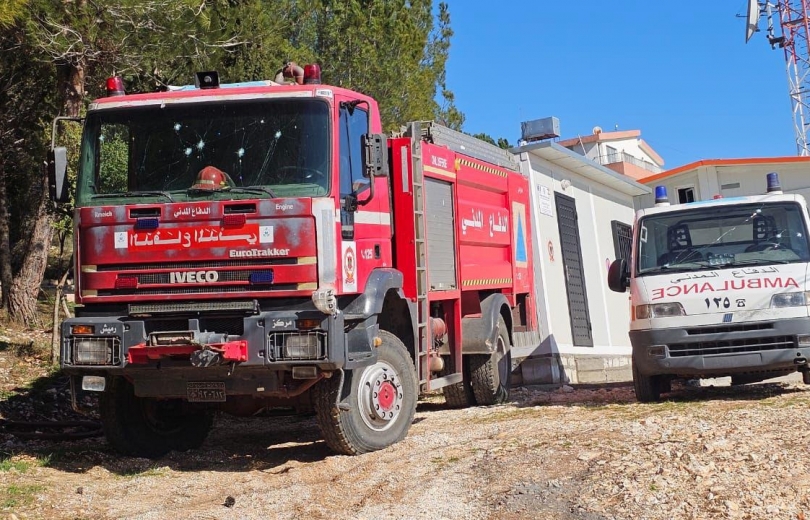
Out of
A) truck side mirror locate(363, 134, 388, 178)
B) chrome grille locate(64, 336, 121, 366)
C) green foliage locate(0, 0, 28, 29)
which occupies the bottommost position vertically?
chrome grille locate(64, 336, 121, 366)

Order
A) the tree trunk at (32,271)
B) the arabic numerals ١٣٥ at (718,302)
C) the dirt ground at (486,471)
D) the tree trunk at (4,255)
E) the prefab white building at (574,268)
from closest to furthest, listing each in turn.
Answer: the dirt ground at (486,471) → the arabic numerals ١٣٥ at (718,302) → the tree trunk at (32,271) → the prefab white building at (574,268) → the tree trunk at (4,255)

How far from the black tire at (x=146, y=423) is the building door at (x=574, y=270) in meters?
9.67

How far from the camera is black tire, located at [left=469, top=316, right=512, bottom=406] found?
11.2 m

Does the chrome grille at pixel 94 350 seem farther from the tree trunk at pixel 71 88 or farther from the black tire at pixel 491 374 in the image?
the tree trunk at pixel 71 88

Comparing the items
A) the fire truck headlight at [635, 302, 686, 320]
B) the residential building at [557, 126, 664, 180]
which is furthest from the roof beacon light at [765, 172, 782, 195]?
the residential building at [557, 126, 664, 180]

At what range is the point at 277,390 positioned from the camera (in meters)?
7.60

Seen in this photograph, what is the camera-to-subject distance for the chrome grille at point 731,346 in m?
9.30

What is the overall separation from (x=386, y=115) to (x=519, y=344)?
9.07 meters

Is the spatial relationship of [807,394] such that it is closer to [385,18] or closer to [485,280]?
[485,280]

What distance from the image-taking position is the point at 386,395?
8.23m

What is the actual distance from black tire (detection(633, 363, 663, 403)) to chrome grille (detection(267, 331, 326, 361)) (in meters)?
4.04

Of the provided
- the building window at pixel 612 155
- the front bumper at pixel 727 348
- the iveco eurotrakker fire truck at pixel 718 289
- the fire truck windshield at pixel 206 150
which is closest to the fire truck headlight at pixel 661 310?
the iveco eurotrakker fire truck at pixel 718 289

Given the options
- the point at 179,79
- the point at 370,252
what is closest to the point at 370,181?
the point at 370,252

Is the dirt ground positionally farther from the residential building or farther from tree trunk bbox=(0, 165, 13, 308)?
the residential building
